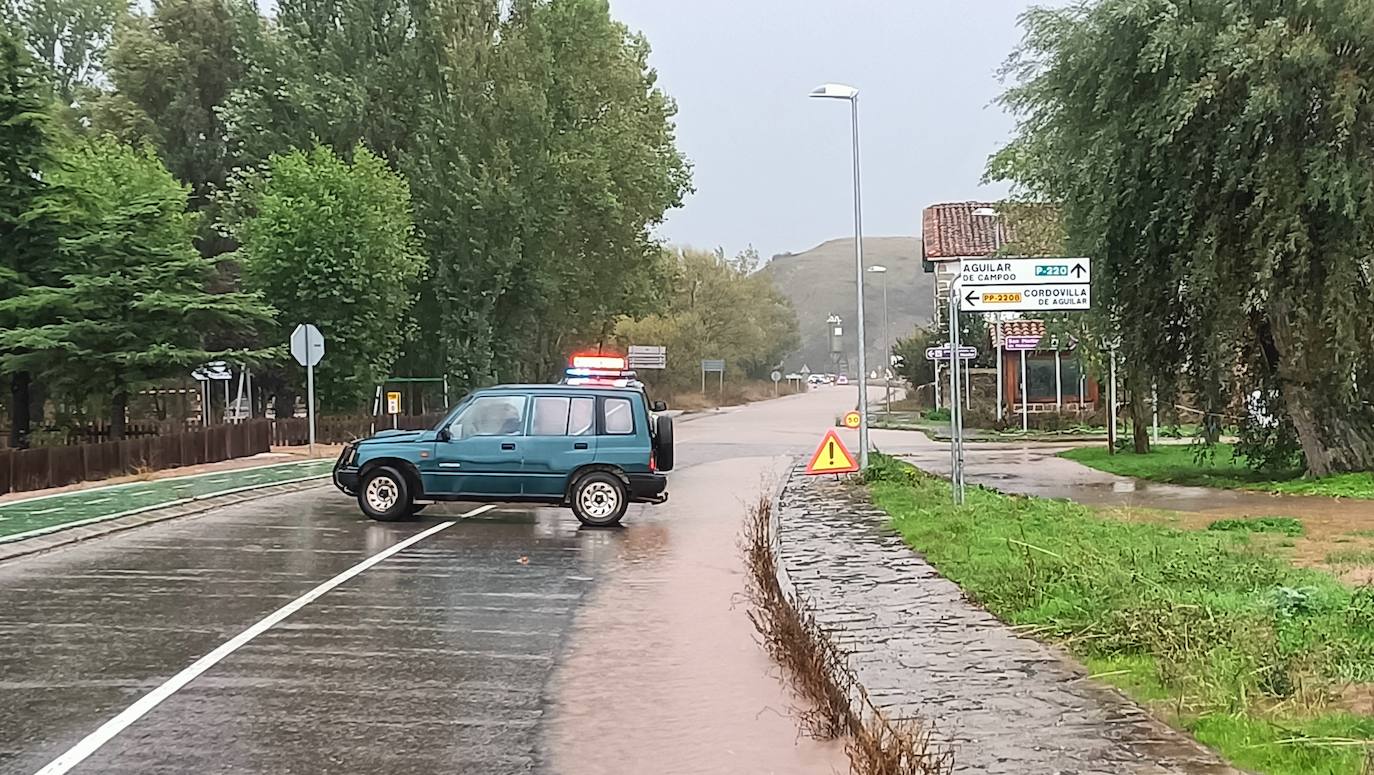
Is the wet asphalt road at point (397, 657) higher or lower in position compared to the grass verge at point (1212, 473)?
lower

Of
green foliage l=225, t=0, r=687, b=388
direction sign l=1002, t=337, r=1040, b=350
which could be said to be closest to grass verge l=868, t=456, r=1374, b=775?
green foliage l=225, t=0, r=687, b=388

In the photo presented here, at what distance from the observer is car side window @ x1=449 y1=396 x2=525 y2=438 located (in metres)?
17.8

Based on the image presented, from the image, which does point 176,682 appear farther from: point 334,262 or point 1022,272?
point 334,262

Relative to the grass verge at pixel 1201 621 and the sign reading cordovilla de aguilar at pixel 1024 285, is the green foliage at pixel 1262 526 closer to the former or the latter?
the grass verge at pixel 1201 621

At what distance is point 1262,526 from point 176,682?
11.9m

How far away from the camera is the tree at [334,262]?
113 ft

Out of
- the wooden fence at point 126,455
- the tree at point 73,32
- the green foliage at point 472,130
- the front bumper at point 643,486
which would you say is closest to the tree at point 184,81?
the green foliage at point 472,130

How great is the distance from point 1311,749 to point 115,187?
2974 cm

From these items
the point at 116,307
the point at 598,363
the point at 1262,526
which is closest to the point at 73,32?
the point at 116,307

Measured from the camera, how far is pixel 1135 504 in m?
19.8

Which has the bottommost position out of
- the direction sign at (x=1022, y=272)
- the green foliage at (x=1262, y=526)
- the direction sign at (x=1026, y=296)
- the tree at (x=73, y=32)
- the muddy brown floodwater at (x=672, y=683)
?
the muddy brown floodwater at (x=672, y=683)

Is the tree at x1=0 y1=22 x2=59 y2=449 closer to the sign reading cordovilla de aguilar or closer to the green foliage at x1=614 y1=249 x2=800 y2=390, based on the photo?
the sign reading cordovilla de aguilar

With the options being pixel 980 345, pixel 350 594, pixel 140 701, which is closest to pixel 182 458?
pixel 350 594

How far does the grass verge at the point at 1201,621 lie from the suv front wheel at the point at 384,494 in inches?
267
